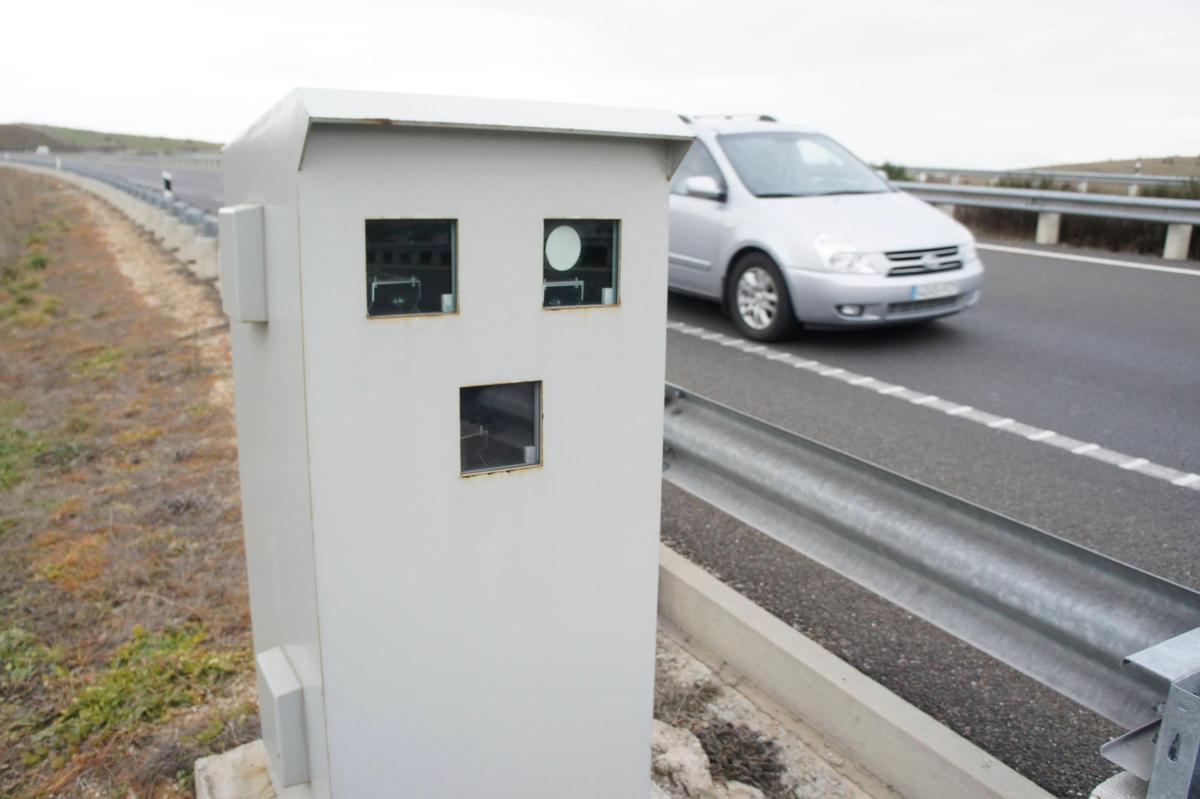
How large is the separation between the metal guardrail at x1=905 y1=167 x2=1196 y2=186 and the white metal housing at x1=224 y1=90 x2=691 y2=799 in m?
14.4

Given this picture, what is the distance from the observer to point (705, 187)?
837 cm

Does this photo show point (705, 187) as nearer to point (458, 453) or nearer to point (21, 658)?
point (21, 658)

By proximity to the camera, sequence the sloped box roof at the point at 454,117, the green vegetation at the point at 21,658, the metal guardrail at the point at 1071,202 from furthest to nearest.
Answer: the metal guardrail at the point at 1071,202 < the green vegetation at the point at 21,658 < the sloped box roof at the point at 454,117

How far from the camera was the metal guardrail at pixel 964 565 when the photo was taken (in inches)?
73.5

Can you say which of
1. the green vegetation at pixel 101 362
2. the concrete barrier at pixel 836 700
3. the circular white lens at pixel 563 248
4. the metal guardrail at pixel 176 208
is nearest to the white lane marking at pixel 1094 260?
the metal guardrail at pixel 176 208

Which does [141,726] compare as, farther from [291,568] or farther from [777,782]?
[777,782]

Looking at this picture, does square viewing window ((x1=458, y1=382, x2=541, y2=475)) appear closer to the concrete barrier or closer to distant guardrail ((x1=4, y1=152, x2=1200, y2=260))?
the concrete barrier

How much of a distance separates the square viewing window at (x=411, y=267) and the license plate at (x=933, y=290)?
21.5ft

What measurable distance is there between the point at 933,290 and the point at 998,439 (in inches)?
93.5

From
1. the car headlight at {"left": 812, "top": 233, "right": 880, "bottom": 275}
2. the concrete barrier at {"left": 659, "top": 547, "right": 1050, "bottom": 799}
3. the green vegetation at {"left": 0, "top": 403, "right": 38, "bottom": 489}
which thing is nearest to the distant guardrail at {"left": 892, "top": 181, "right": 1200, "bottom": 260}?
the car headlight at {"left": 812, "top": 233, "right": 880, "bottom": 275}

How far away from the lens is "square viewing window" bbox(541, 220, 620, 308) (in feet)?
5.52

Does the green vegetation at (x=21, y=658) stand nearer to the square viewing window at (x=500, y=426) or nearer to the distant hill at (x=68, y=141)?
the square viewing window at (x=500, y=426)

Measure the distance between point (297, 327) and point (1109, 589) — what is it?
161 centimetres

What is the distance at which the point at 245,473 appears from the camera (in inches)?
86.1
